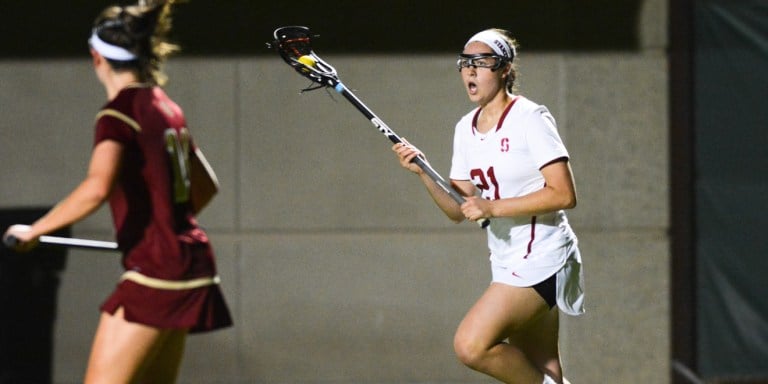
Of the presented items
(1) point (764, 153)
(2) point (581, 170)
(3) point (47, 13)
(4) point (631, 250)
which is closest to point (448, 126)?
(2) point (581, 170)

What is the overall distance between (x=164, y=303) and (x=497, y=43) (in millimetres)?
1842

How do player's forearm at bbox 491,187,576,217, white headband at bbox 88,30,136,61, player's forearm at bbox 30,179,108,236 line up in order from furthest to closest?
1. player's forearm at bbox 491,187,576,217
2. white headband at bbox 88,30,136,61
3. player's forearm at bbox 30,179,108,236

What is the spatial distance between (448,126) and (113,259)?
2.22 metres

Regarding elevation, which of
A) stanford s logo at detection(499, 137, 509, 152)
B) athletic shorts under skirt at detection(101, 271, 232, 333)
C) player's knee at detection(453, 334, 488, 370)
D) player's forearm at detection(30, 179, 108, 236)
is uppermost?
stanford s logo at detection(499, 137, 509, 152)

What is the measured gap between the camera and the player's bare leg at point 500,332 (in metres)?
5.33

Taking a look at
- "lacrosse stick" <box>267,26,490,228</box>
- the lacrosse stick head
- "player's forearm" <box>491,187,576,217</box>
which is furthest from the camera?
the lacrosse stick head

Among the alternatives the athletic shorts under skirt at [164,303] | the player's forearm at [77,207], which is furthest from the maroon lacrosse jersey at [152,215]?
the player's forearm at [77,207]

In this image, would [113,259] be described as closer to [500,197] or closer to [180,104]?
[180,104]

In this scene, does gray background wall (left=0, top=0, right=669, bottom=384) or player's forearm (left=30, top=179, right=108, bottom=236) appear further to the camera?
gray background wall (left=0, top=0, right=669, bottom=384)

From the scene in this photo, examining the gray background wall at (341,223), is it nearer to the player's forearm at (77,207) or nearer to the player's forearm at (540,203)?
the player's forearm at (540,203)

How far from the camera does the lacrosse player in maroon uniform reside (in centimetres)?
460

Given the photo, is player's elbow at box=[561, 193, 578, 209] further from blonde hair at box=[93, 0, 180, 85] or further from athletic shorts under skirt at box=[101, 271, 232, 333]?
blonde hair at box=[93, 0, 180, 85]

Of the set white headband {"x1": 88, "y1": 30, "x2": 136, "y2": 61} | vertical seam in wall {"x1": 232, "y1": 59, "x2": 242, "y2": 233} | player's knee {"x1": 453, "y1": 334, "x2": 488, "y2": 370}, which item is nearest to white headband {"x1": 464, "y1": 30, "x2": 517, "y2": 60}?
player's knee {"x1": 453, "y1": 334, "x2": 488, "y2": 370}

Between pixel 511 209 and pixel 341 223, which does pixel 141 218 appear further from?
pixel 341 223
